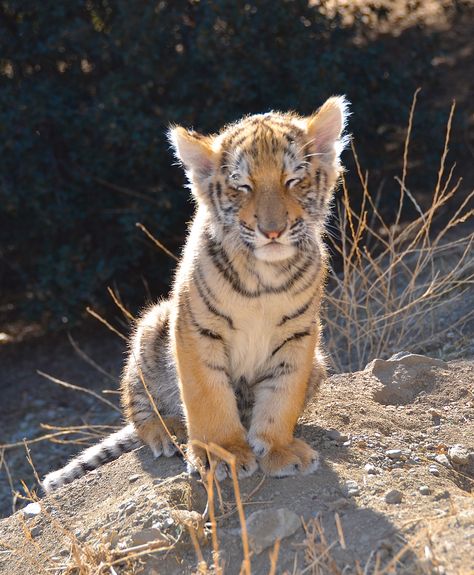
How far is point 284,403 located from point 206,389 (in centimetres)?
37

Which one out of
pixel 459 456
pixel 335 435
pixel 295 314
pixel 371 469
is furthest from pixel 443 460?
pixel 295 314

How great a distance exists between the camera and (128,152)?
28.3 ft

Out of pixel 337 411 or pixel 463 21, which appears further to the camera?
pixel 463 21

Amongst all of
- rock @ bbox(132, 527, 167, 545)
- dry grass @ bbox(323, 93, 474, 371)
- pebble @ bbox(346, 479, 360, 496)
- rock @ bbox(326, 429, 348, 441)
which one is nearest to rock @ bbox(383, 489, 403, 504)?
pebble @ bbox(346, 479, 360, 496)

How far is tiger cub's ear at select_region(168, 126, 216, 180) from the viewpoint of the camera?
4.82 meters

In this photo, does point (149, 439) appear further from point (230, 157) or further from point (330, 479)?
point (230, 157)

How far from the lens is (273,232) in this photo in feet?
14.5

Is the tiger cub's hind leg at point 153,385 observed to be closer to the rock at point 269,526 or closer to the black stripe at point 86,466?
the black stripe at point 86,466

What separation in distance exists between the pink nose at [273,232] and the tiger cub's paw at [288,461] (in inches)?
39.5

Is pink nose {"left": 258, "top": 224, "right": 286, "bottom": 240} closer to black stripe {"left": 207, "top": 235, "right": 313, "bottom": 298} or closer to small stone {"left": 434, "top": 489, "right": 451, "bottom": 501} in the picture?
black stripe {"left": 207, "top": 235, "right": 313, "bottom": 298}

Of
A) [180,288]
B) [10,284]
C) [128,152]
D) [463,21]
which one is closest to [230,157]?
[180,288]

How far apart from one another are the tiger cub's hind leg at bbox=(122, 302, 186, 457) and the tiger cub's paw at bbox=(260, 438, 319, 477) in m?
0.67

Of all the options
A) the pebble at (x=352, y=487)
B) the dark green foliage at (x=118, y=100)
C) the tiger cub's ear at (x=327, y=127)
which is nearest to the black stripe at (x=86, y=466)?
the pebble at (x=352, y=487)

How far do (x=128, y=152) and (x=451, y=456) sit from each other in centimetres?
470
